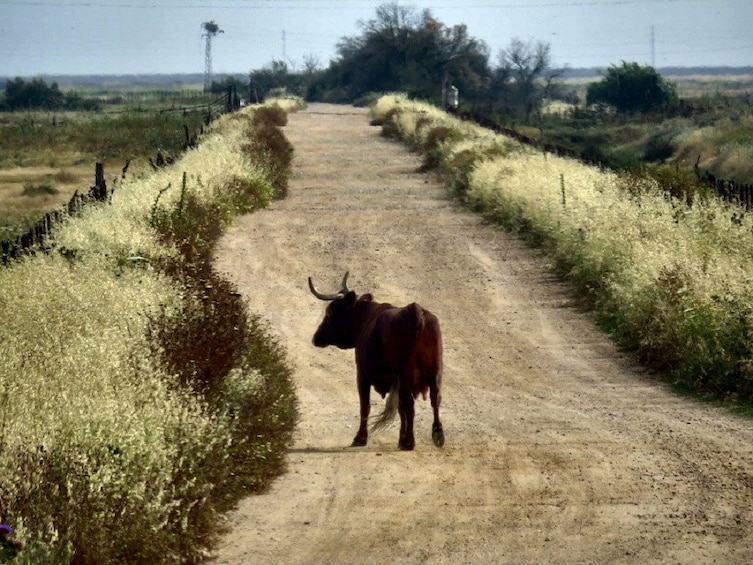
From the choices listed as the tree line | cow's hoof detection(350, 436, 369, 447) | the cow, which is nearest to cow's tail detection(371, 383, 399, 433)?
the cow

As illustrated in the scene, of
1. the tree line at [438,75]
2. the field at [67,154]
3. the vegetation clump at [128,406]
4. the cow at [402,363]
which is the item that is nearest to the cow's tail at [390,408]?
the cow at [402,363]

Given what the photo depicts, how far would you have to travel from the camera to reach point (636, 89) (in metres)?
99.5

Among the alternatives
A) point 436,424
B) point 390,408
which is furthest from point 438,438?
point 390,408

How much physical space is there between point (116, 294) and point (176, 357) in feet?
6.79

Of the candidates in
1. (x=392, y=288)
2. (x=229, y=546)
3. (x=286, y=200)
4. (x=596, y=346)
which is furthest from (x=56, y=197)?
(x=229, y=546)

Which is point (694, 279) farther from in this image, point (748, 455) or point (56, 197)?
point (56, 197)

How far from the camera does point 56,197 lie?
39.3 m

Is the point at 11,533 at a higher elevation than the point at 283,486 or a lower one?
higher

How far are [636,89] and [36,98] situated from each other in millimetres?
55322

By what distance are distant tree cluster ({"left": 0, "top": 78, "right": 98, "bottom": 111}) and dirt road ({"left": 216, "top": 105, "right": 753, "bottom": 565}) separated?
10128 centimetres

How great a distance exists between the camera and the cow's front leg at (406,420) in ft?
34.7

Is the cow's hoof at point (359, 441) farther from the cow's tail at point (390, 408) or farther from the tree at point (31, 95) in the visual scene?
the tree at point (31, 95)

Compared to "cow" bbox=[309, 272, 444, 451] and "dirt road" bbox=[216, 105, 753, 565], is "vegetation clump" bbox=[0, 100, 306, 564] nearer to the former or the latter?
"dirt road" bbox=[216, 105, 753, 565]

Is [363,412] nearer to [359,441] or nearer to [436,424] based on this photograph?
[359,441]
